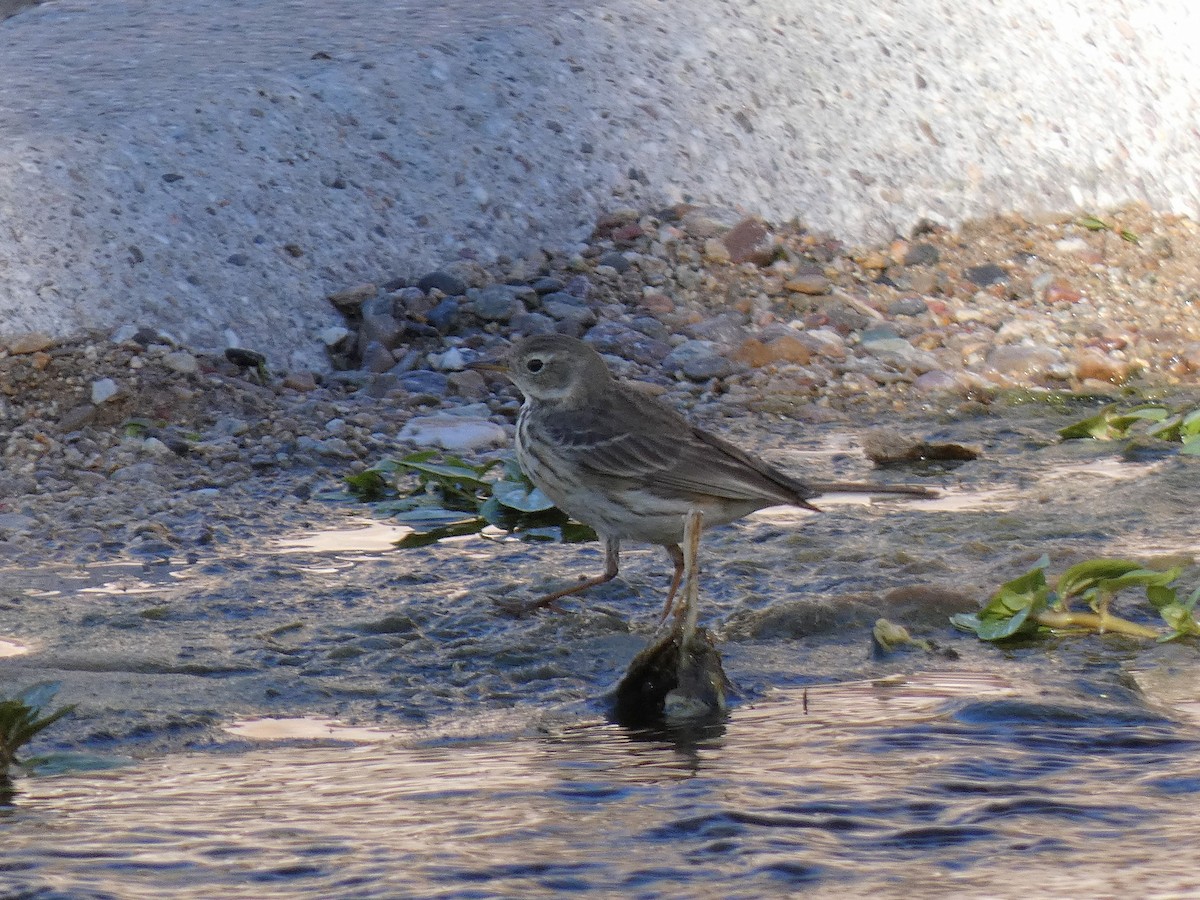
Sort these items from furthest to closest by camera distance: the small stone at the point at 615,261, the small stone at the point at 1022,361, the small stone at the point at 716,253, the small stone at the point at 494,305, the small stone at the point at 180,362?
1. the small stone at the point at 716,253
2. the small stone at the point at 615,261
3. the small stone at the point at 1022,361
4. the small stone at the point at 494,305
5. the small stone at the point at 180,362

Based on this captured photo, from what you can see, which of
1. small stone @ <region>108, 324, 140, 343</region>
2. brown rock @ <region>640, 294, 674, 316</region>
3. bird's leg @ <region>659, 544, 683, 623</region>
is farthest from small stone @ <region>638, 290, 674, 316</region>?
bird's leg @ <region>659, 544, 683, 623</region>

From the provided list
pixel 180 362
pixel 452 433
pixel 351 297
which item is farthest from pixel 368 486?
pixel 351 297

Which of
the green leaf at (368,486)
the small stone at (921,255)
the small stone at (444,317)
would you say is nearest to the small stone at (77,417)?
the green leaf at (368,486)

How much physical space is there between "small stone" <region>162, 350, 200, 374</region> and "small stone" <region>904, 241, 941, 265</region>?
3.93 meters

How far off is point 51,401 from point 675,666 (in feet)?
11.1

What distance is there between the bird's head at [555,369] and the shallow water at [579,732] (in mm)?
581

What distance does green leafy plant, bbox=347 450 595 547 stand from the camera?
245 inches

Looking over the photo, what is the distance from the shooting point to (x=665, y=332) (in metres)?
8.19

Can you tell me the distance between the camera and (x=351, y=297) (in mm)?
7688

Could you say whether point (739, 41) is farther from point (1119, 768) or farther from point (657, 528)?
point (1119, 768)

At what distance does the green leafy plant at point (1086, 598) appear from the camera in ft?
15.7

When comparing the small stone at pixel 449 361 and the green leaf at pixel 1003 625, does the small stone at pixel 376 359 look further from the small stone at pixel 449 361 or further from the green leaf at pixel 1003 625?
the green leaf at pixel 1003 625

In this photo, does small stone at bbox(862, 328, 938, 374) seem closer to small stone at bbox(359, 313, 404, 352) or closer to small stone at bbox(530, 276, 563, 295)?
small stone at bbox(530, 276, 563, 295)

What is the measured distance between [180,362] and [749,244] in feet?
10.3
